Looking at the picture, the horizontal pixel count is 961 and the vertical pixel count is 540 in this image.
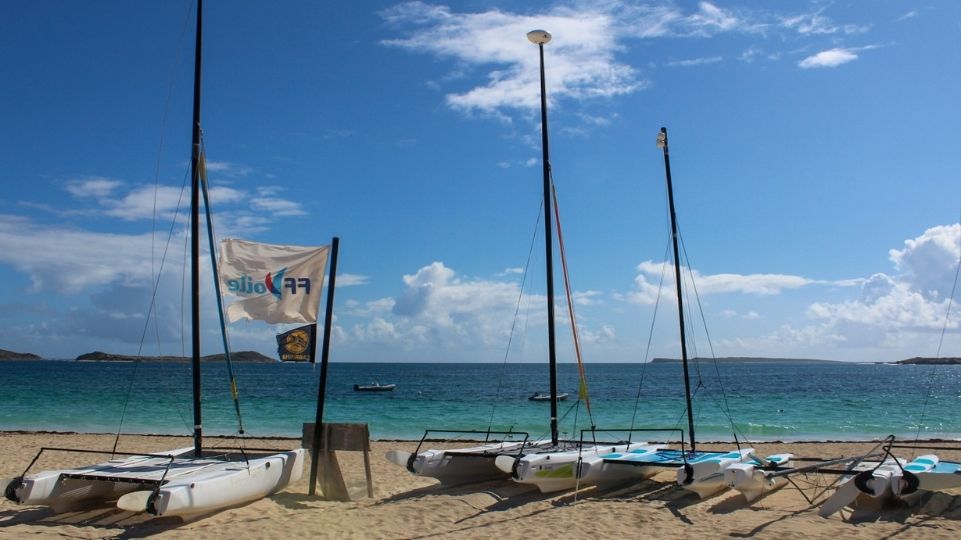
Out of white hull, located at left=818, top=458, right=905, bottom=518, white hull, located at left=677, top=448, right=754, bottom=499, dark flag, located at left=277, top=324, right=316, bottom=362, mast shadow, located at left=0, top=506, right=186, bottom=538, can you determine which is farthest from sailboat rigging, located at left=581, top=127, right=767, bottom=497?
mast shadow, located at left=0, top=506, right=186, bottom=538

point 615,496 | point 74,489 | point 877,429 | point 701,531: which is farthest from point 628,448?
point 877,429

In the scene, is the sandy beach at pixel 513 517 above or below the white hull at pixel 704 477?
below

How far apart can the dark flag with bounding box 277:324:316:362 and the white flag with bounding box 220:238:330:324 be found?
184mm

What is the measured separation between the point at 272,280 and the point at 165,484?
140 inches

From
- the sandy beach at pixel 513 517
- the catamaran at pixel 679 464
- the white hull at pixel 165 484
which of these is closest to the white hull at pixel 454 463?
the sandy beach at pixel 513 517

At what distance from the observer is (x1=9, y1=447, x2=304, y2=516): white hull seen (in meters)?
10.1

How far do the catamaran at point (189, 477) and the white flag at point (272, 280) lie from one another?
351 mm

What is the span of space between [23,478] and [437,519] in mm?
5918

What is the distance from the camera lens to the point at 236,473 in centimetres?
1124

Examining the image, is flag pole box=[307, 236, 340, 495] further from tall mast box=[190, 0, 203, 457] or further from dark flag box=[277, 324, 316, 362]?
tall mast box=[190, 0, 203, 457]

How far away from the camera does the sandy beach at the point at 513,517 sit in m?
10.5

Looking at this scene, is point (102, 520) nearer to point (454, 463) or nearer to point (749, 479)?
point (454, 463)

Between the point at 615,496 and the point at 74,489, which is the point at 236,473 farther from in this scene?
the point at 615,496

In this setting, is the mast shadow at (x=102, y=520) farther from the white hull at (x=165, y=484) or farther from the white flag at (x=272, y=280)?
the white flag at (x=272, y=280)
